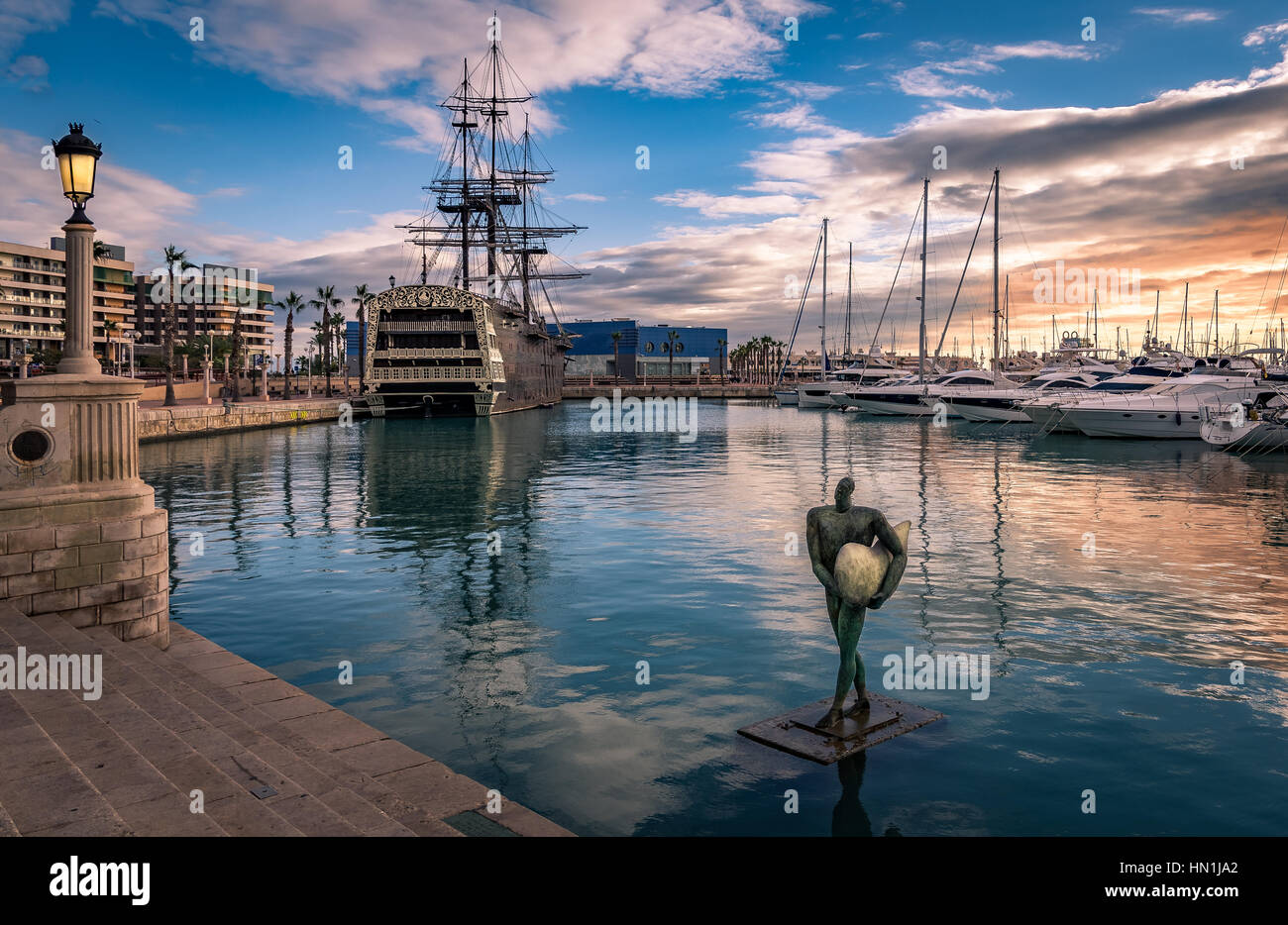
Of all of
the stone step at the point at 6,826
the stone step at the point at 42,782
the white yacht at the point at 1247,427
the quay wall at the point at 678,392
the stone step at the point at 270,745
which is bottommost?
the stone step at the point at 270,745

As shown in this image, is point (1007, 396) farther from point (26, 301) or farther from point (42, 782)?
point (26, 301)

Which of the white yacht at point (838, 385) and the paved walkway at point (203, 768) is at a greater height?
the white yacht at point (838, 385)

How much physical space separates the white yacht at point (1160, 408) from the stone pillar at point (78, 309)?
44942 mm

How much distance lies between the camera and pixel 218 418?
169 ft

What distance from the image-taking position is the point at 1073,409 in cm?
4519

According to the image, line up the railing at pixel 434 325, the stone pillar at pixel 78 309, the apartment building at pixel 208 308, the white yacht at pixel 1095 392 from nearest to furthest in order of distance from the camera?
1. the stone pillar at pixel 78 309
2. the white yacht at pixel 1095 392
3. the railing at pixel 434 325
4. the apartment building at pixel 208 308

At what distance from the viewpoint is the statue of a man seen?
712 cm

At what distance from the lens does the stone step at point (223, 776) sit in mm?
4938

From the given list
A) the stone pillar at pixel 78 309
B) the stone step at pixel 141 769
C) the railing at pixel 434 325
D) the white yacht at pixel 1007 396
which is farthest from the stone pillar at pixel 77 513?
the railing at pixel 434 325

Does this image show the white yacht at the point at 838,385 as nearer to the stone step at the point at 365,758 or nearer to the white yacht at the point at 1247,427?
the white yacht at the point at 1247,427

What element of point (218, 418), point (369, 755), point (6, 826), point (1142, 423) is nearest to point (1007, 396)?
point (1142, 423)
